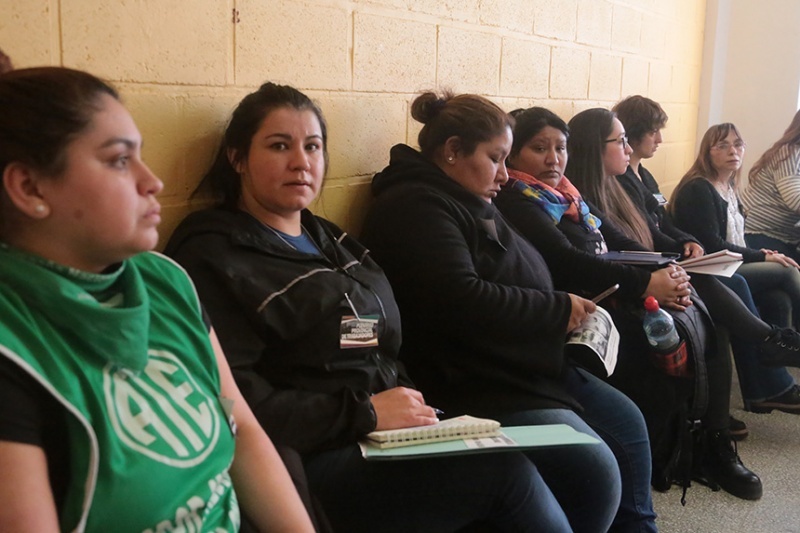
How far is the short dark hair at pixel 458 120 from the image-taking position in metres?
2.01

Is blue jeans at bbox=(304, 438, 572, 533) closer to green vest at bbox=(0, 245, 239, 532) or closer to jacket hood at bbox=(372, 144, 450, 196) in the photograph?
green vest at bbox=(0, 245, 239, 532)

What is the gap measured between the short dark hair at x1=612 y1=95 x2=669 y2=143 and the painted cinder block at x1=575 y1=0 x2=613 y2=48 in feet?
1.00

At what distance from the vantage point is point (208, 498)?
1.01 metres

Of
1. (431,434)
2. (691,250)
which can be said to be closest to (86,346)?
(431,434)

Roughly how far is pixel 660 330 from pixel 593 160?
0.86m

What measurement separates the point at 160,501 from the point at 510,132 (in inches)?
57.1

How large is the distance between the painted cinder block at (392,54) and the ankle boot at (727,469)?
150 cm

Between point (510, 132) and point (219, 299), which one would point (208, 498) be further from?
point (510, 132)

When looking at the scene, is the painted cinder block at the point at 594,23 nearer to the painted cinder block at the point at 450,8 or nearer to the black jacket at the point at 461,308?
the painted cinder block at the point at 450,8

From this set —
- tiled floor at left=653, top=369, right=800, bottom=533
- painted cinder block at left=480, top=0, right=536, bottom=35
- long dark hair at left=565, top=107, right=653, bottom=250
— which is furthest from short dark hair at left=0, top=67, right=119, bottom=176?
long dark hair at left=565, top=107, right=653, bottom=250

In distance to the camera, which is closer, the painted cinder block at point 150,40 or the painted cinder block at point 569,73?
the painted cinder block at point 150,40

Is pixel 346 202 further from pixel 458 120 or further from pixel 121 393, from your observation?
pixel 121 393

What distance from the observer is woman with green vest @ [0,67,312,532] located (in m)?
0.85

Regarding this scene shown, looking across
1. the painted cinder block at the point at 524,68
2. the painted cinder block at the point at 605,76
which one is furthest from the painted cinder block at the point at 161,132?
the painted cinder block at the point at 605,76
